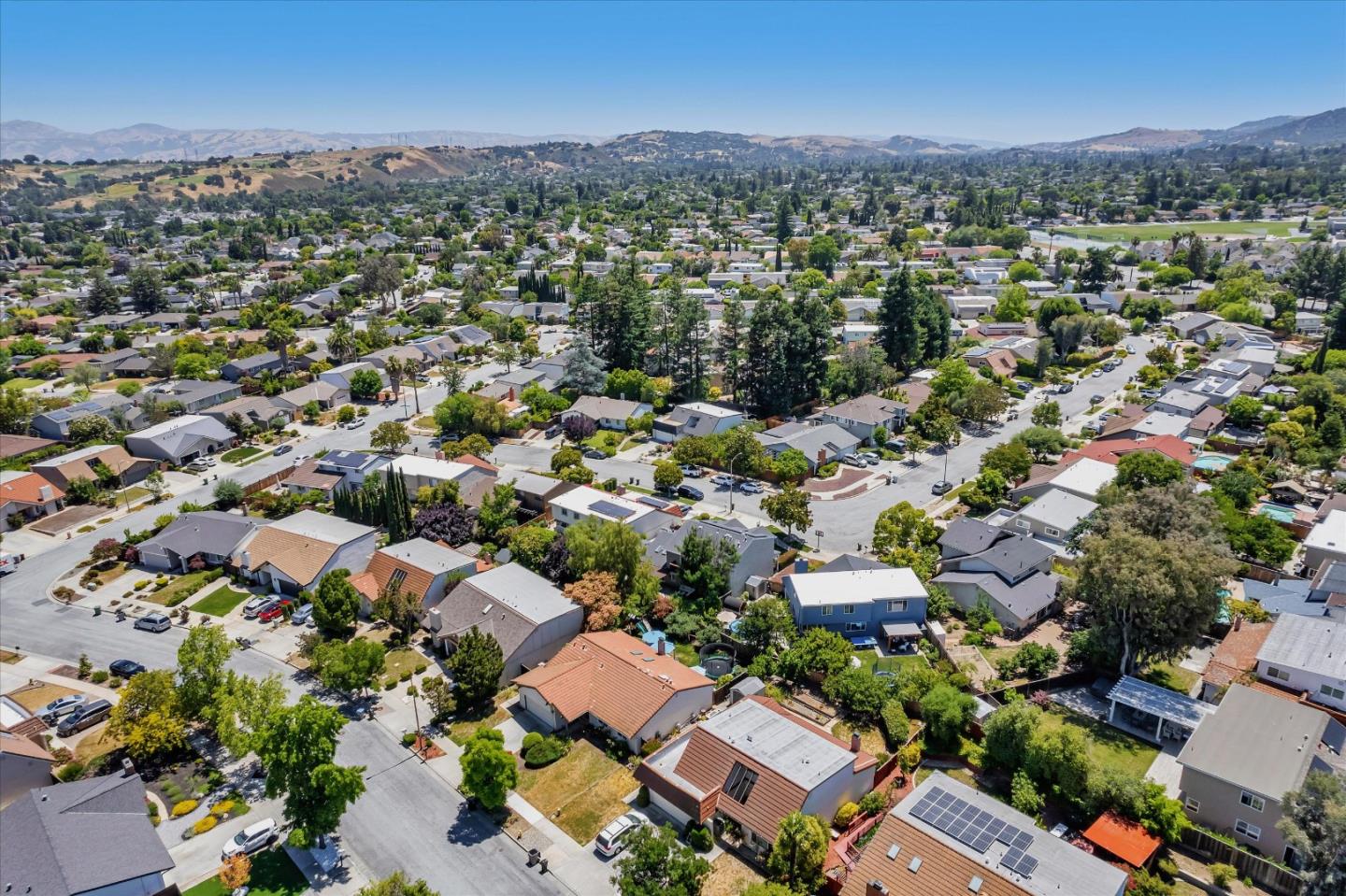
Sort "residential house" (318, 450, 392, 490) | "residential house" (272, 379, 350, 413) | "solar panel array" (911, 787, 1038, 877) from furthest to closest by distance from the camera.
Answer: "residential house" (272, 379, 350, 413) < "residential house" (318, 450, 392, 490) < "solar panel array" (911, 787, 1038, 877)

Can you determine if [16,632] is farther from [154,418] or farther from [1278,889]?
[1278,889]

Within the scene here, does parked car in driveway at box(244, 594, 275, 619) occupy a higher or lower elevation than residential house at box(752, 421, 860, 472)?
lower

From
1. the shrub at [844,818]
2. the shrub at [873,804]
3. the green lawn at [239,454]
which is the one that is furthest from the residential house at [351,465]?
the shrub at [873,804]

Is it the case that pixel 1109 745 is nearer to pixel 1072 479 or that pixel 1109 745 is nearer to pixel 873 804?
pixel 873 804

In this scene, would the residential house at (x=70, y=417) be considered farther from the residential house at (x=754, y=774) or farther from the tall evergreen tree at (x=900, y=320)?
the tall evergreen tree at (x=900, y=320)

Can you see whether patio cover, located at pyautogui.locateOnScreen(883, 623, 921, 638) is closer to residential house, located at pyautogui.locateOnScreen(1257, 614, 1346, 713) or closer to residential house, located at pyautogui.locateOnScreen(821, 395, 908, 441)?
residential house, located at pyautogui.locateOnScreen(1257, 614, 1346, 713)

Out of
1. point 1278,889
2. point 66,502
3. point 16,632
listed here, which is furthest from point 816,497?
A: point 66,502

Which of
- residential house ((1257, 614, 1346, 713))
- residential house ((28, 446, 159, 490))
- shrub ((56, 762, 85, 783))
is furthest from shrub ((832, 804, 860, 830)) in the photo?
residential house ((28, 446, 159, 490))
